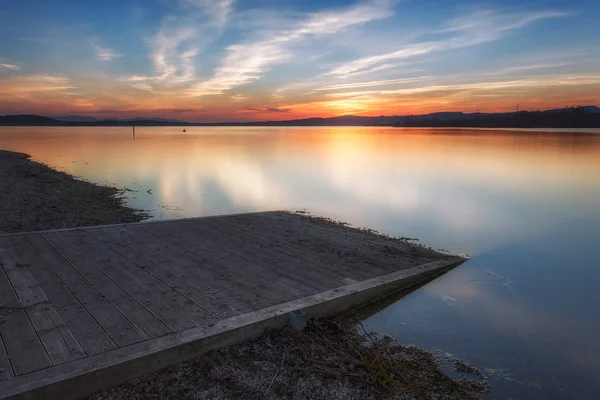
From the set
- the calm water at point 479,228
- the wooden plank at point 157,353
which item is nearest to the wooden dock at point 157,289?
the wooden plank at point 157,353

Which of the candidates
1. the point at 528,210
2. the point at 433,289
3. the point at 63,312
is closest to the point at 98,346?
the point at 63,312

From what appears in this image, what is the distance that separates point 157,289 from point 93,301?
0.69 meters

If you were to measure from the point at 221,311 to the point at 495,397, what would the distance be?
2947mm

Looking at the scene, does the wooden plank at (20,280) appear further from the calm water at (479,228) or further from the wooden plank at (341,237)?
the wooden plank at (341,237)

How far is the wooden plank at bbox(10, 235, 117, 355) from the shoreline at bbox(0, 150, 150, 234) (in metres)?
4.35

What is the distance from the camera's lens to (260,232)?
805 cm

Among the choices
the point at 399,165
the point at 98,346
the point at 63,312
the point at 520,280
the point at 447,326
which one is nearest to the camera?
the point at 98,346

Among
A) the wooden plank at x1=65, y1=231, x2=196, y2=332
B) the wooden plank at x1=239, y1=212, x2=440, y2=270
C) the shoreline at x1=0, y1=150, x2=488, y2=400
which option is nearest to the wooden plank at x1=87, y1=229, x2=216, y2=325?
the wooden plank at x1=65, y1=231, x2=196, y2=332

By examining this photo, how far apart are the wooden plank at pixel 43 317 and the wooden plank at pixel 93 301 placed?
0.29 meters

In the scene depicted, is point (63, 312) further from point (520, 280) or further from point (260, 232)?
point (520, 280)

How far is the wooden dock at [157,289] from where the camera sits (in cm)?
334

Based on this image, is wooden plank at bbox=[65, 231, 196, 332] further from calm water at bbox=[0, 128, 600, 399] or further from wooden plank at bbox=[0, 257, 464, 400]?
calm water at bbox=[0, 128, 600, 399]

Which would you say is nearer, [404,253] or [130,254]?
[130,254]

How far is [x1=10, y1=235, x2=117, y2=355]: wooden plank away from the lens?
11.6 ft
